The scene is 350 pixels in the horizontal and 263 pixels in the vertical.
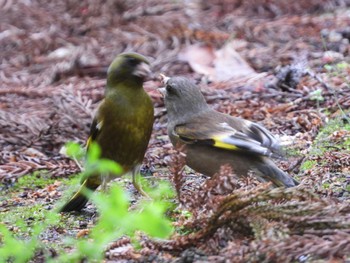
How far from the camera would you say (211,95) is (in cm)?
728

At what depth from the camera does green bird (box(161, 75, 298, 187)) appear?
4.62 metres

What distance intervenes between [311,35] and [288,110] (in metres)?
2.86

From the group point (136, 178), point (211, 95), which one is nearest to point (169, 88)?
point (136, 178)

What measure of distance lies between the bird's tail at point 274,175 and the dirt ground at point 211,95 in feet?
0.47

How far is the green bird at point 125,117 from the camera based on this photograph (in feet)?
17.0

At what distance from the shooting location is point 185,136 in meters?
5.10

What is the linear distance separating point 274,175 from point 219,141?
45 centimetres

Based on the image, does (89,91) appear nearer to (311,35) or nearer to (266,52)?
(266,52)

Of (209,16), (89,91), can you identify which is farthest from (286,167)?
(209,16)

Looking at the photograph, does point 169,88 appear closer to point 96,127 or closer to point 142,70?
point 142,70

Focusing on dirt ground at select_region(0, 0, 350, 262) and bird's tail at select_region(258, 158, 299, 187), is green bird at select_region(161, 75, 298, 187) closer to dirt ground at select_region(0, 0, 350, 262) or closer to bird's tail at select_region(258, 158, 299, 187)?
bird's tail at select_region(258, 158, 299, 187)

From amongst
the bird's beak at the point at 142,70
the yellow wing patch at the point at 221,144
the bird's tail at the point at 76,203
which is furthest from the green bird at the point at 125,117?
the yellow wing patch at the point at 221,144

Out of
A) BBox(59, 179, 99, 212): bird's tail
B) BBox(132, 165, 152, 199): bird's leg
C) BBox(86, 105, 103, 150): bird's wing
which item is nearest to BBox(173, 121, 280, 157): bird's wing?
BBox(132, 165, 152, 199): bird's leg

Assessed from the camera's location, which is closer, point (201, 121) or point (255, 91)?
point (201, 121)
